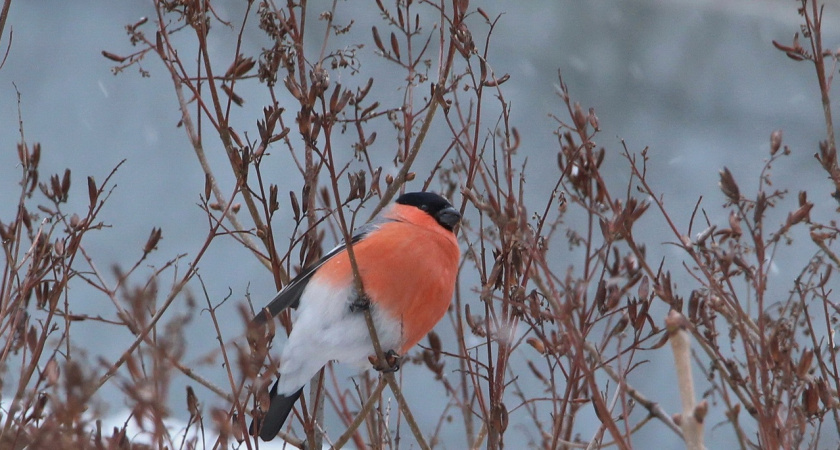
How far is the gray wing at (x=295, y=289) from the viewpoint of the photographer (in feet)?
8.09

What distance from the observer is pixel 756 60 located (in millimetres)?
5918

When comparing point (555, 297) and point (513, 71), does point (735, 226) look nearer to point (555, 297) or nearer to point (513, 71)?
point (555, 297)

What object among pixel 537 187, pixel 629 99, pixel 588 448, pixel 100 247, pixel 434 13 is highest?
pixel 434 13

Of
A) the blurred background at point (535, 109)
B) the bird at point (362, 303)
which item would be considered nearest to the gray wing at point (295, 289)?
the bird at point (362, 303)

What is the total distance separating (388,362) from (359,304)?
21 centimetres

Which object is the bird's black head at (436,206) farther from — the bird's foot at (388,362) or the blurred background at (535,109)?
the blurred background at (535,109)

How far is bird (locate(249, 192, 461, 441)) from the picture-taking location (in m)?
2.74

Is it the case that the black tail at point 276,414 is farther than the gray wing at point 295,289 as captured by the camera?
Yes

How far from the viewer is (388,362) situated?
8.57 ft

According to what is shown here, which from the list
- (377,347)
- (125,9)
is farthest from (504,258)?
(125,9)

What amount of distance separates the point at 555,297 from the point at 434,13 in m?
4.39

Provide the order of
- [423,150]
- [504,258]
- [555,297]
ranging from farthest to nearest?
[423,150], [504,258], [555,297]

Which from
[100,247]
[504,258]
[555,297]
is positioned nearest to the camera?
[555,297]

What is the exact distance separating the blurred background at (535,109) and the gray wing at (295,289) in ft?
5.02
